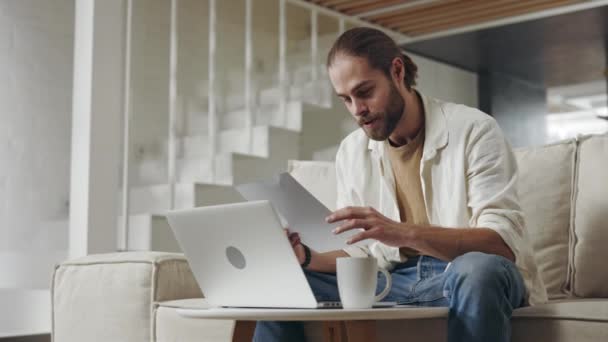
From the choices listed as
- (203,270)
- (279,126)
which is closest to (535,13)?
(279,126)

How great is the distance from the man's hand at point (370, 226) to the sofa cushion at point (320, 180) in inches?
35.1

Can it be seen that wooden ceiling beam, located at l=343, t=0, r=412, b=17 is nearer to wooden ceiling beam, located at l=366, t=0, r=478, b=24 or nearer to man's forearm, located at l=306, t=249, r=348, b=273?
wooden ceiling beam, located at l=366, t=0, r=478, b=24

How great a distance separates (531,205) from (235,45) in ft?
13.3

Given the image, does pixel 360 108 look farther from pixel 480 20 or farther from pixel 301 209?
pixel 480 20

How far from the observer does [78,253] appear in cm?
355

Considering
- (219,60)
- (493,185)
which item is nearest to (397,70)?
(493,185)

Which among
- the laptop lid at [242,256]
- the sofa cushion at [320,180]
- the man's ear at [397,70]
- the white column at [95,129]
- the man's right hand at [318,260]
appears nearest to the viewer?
the laptop lid at [242,256]

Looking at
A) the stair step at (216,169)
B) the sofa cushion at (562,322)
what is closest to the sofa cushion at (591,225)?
the sofa cushion at (562,322)

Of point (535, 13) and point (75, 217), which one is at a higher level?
point (535, 13)

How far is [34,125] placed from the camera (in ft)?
15.2

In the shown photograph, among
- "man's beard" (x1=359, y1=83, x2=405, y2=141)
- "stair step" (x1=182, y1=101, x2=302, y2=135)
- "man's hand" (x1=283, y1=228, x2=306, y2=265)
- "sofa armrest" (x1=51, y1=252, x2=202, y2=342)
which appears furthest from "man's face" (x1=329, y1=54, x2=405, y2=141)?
"stair step" (x1=182, y1=101, x2=302, y2=135)

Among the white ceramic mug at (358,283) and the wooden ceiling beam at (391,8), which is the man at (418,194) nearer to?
the white ceramic mug at (358,283)

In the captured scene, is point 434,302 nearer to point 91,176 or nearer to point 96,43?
point 91,176

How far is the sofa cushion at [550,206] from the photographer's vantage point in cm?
216
